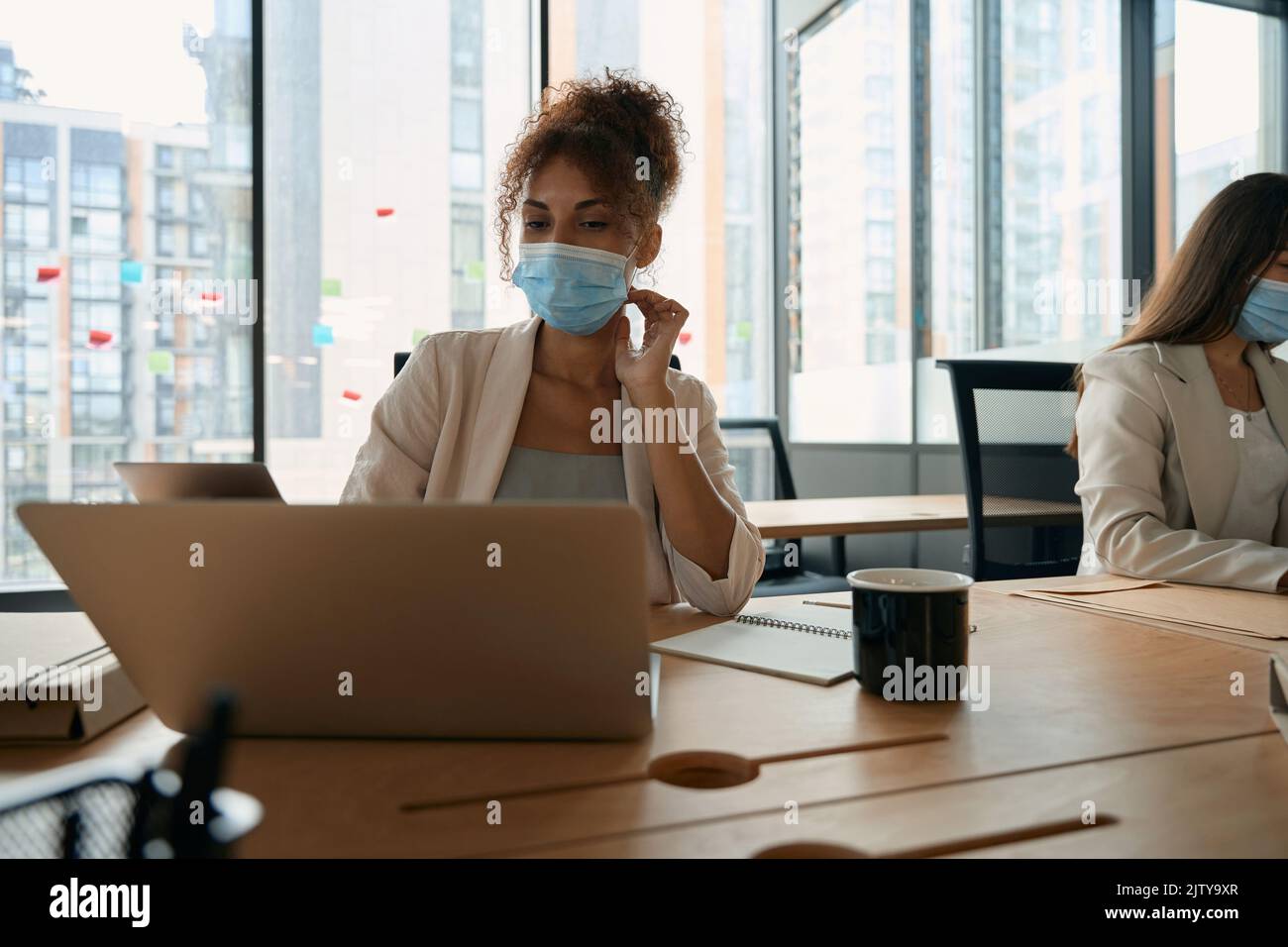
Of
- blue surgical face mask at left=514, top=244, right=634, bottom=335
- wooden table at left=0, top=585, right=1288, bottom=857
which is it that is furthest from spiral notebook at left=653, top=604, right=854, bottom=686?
blue surgical face mask at left=514, top=244, right=634, bottom=335

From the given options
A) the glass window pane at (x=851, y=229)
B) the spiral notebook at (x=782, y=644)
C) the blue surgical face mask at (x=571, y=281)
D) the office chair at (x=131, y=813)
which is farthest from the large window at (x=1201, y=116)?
the office chair at (x=131, y=813)

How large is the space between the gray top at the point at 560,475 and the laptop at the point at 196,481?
622 mm

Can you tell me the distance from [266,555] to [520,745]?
228mm

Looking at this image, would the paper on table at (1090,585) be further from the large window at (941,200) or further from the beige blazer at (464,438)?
the large window at (941,200)

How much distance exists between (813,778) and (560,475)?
0.91 meters

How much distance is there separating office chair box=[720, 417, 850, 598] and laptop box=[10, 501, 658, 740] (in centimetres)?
138

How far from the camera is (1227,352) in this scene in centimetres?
178

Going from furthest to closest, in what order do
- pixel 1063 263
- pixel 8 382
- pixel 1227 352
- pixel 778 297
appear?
pixel 778 297, pixel 1063 263, pixel 8 382, pixel 1227 352

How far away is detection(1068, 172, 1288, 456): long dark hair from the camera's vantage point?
167cm

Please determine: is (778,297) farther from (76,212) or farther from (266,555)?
(266,555)

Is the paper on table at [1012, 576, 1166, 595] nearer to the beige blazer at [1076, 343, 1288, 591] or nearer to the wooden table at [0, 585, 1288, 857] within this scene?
the beige blazer at [1076, 343, 1288, 591]

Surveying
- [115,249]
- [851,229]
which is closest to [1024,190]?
[851,229]

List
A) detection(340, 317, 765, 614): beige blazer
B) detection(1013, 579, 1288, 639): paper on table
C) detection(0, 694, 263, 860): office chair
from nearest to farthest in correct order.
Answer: detection(0, 694, 263, 860): office chair < detection(1013, 579, 1288, 639): paper on table < detection(340, 317, 765, 614): beige blazer
